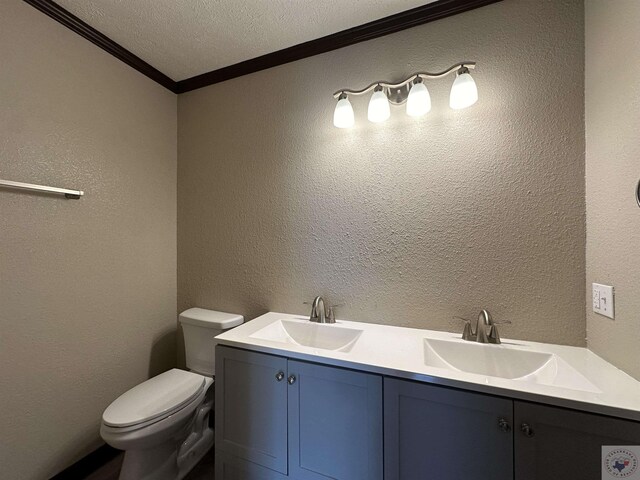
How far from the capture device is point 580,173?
108cm

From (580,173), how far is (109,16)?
7.83 feet

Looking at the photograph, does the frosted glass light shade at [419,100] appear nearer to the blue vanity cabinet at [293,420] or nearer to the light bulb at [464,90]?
the light bulb at [464,90]

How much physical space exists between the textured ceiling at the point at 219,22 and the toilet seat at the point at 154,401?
1.95 m

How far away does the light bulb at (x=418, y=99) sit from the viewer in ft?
4.04

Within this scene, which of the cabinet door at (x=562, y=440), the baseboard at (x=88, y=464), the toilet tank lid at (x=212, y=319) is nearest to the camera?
the cabinet door at (x=562, y=440)

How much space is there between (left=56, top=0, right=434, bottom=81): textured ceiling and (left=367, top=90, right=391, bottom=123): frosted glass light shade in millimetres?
437

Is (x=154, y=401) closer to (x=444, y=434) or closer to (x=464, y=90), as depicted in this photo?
(x=444, y=434)

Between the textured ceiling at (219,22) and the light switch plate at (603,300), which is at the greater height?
the textured ceiling at (219,22)

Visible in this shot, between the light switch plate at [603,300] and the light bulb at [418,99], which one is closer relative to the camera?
the light switch plate at [603,300]

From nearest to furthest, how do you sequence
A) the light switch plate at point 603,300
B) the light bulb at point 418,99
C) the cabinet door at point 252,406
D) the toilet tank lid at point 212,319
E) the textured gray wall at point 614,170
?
the textured gray wall at point 614,170
the light switch plate at point 603,300
the cabinet door at point 252,406
the light bulb at point 418,99
the toilet tank lid at point 212,319

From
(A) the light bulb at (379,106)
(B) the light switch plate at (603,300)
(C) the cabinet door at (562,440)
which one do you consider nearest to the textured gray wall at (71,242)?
(A) the light bulb at (379,106)

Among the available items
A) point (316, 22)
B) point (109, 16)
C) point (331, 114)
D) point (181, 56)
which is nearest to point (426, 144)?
point (331, 114)

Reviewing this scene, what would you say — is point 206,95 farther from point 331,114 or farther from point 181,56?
point 331,114

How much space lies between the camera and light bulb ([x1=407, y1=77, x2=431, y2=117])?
123cm
